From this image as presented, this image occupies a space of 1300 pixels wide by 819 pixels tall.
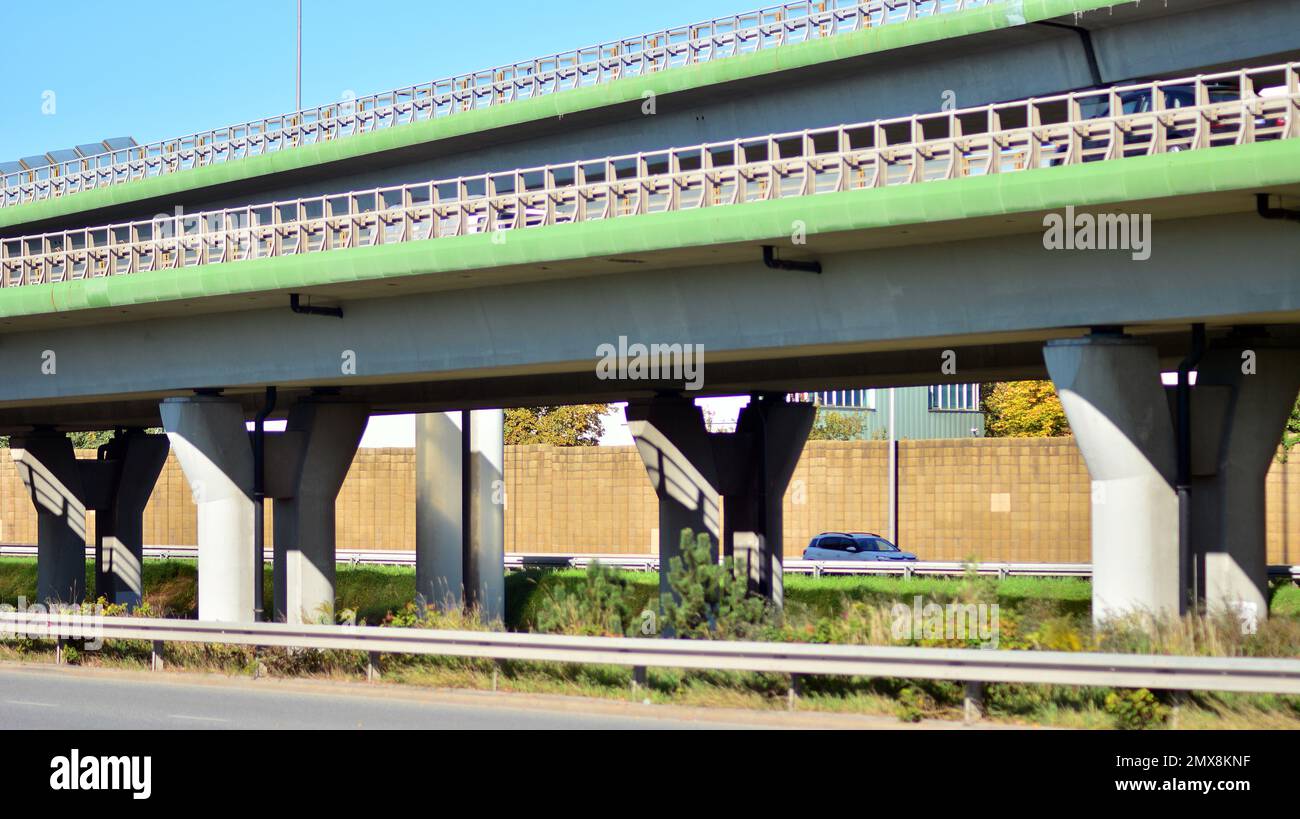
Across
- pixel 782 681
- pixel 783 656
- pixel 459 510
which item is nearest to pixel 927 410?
pixel 459 510

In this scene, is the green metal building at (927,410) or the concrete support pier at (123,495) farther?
the green metal building at (927,410)

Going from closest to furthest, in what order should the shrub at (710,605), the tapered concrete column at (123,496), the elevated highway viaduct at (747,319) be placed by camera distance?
the elevated highway viaduct at (747,319), the shrub at (710,605), the tapered concrete column at (123,496)

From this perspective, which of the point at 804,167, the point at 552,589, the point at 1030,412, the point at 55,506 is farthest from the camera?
the point at 1030,412

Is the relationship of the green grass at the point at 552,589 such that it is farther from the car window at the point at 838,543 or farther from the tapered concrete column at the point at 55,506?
the car window at the point at 838,543

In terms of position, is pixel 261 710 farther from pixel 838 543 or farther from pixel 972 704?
pixel 838 543

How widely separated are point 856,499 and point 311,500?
22382mm

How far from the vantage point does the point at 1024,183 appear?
753 inches

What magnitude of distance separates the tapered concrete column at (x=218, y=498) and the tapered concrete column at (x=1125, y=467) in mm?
18112

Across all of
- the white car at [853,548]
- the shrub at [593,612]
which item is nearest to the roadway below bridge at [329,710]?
the shrub at [593,612]

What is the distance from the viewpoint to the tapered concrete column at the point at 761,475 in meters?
32.4

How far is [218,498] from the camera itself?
31234 mm

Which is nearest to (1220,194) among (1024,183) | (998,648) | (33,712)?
(1024,183)

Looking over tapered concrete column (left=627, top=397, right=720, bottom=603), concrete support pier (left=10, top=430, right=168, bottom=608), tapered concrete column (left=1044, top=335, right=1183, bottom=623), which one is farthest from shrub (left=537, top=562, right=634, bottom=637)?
concrete support pier (left=10, top=430, right=168, bottom=608)
